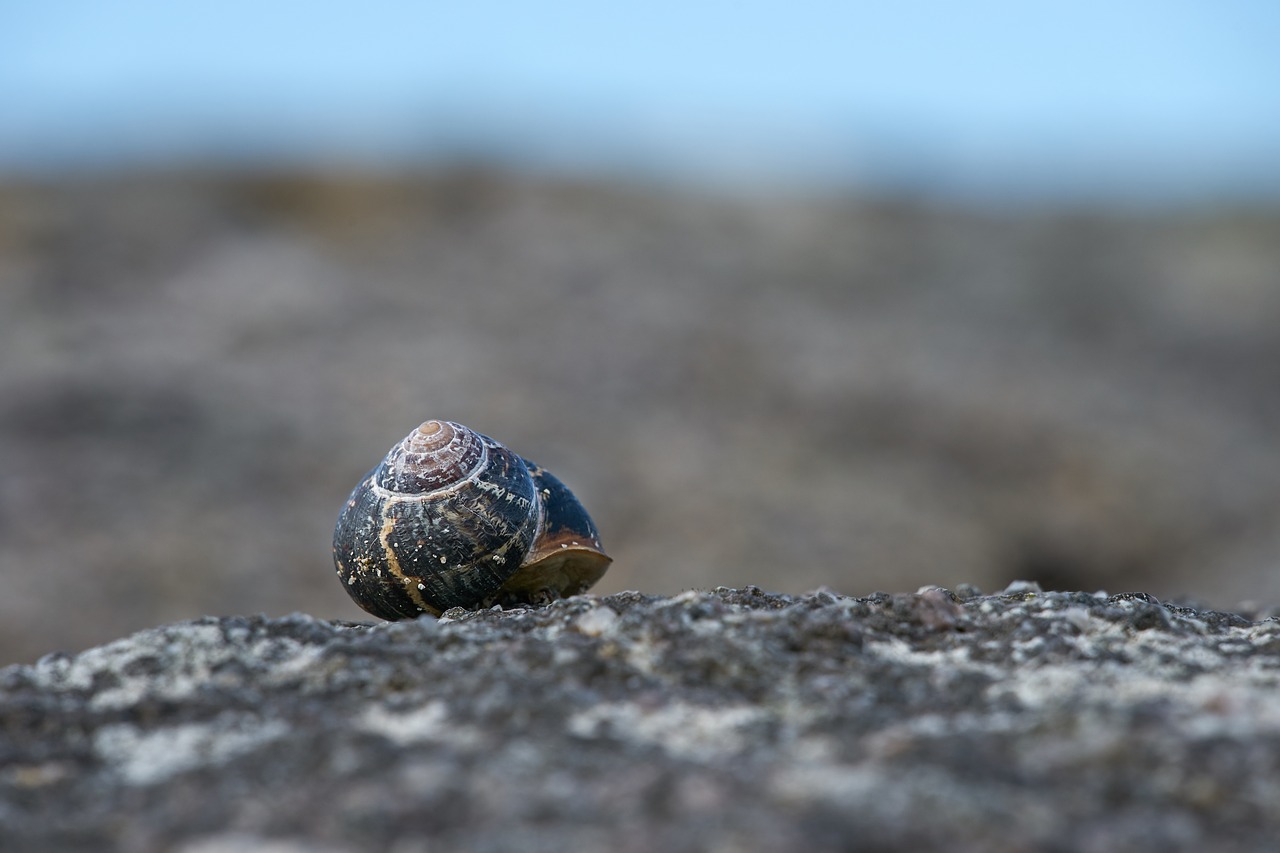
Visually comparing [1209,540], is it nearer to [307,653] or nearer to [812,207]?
[812,207]

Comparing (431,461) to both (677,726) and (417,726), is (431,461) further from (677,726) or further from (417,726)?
(677,726)

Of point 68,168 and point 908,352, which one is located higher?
point 68,168

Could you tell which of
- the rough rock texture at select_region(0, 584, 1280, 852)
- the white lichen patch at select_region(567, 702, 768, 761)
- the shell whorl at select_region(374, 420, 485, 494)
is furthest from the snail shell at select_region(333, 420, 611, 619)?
the white lichen patch at select_region(567, 702, 768, 761)

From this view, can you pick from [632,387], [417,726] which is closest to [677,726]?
[417,726]

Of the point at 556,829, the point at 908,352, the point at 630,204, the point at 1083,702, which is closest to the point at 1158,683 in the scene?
the point at 1083,702

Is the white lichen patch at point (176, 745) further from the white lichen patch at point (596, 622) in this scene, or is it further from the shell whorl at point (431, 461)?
the shell whorl at point (431, 461)

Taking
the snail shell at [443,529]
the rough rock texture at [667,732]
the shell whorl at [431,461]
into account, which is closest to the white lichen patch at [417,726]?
the rough rock texture at [667,732]

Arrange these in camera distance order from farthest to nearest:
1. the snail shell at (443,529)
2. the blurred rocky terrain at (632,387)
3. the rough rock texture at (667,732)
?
the blurred rocky terrain at (632,387) → the snail shell at (443,529) → the rough rock texture at (667,732)
